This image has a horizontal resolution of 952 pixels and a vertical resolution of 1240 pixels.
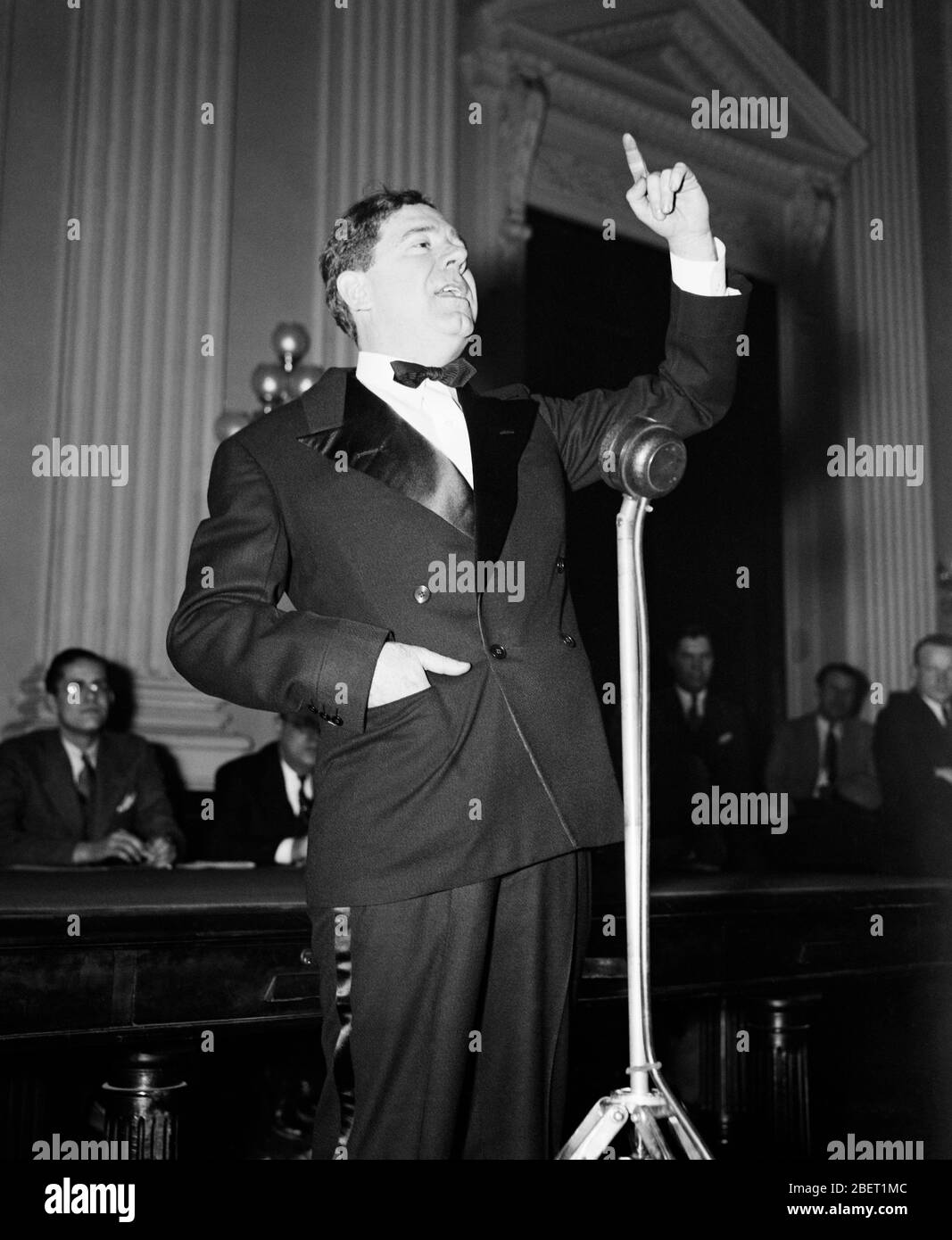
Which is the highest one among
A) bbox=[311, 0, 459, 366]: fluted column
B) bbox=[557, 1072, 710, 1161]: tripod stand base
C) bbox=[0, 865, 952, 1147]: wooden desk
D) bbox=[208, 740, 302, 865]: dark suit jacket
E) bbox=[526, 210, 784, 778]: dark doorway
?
bbox=[311, 0, 459, 366]: fluted column

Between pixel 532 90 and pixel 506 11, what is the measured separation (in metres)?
0.37

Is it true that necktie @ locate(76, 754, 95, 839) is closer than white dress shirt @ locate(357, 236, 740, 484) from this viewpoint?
No

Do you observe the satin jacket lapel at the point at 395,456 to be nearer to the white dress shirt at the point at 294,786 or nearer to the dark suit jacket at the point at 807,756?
the white dress shirt at the point at 294,786

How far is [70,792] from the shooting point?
4.11 m

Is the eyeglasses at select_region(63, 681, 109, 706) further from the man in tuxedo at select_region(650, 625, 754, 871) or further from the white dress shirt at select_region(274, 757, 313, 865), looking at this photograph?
the man in tuxedo at select_region(650, 625, 754, 871)

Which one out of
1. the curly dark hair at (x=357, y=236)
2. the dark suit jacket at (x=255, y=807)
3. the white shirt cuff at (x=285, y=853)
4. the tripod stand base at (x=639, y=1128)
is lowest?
the tripod stand base at (x=639, y=1128)

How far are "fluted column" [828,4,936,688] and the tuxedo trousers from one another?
254 inches

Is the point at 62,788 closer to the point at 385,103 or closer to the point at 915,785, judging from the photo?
the point at 915,785

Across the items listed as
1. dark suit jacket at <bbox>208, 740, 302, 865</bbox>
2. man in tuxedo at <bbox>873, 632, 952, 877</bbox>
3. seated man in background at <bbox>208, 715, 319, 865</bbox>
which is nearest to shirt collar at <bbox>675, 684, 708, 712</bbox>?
man in tuxedo at <bbox>873, 632, 952, 877</bbox>

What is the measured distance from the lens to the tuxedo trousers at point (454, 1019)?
1432mm

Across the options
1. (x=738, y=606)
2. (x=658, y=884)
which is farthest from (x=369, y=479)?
(x=738, y=606)

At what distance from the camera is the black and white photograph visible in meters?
1.47

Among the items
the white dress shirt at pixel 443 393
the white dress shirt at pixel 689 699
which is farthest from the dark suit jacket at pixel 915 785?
the white dress shirt at pixel 443 393

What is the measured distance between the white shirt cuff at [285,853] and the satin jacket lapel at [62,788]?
634mm
